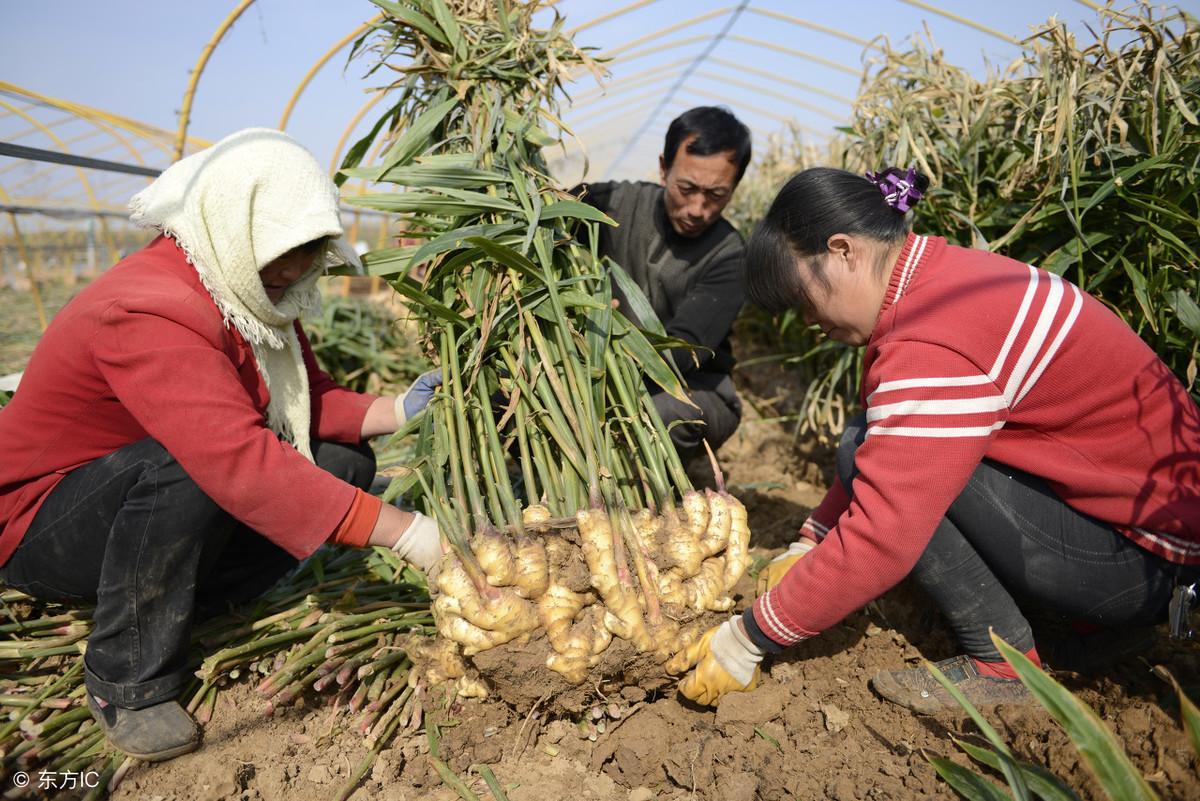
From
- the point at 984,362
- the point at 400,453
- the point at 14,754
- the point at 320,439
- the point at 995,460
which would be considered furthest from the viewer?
the point at 400,453

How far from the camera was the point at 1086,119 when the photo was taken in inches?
80.4

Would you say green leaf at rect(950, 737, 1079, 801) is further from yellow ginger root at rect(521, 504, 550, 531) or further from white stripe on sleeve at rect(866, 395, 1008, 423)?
yellow ginger root at rect(521, 504, 550, 531)

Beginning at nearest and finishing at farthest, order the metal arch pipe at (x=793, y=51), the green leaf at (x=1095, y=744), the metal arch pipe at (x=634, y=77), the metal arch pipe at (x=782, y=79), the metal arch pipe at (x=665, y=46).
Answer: the green leaf at (x=1095, y=744)
the metal arch pipe at (x=793, y=51)
the metal arch pipe at (x=782, y=79)
the metal arch pipe at (x=665, y=46)
the metal arch pipe at (x=634, y=77)

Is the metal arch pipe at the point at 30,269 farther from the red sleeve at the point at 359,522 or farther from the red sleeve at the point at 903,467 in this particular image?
the red sleeve at the point at 903,467

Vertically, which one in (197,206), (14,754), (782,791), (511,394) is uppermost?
(197,206)

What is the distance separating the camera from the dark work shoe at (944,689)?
4.93 ft

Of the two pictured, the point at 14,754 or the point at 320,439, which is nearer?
the point at 14,754

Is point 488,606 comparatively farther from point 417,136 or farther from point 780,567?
point 417,136

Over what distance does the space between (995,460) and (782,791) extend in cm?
77

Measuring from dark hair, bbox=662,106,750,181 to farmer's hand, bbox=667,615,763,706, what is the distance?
55.1 inches

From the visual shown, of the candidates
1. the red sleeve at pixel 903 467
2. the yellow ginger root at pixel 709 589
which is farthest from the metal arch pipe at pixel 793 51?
the yellow ginger root at pixel 709 589

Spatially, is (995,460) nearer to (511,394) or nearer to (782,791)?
(782,791)

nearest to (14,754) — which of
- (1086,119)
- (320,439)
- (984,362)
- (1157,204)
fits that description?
(320,439)

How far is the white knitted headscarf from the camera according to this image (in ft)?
4.68
